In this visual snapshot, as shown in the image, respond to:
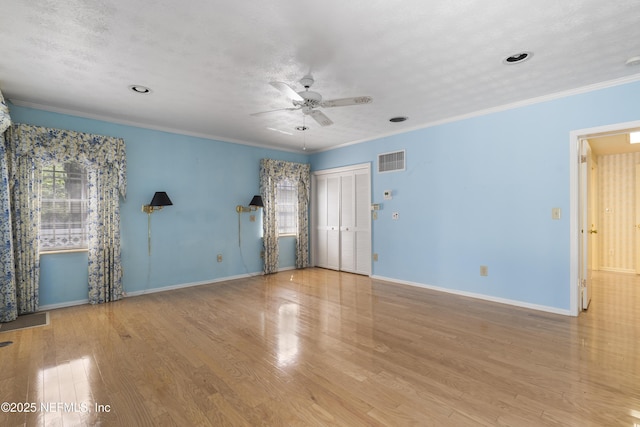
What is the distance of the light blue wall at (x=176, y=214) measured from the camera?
413 centimetres

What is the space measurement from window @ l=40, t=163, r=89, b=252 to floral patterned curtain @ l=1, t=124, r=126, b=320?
5.4 inches

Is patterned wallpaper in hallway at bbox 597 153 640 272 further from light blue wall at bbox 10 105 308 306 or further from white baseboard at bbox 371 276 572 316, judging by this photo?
light blue wall at bbox 10 105 308 306

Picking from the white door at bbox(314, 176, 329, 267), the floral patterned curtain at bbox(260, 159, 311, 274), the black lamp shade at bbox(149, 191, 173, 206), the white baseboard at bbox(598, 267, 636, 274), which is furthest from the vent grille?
the white baseboard at bbox(598, 267, 636, 274)

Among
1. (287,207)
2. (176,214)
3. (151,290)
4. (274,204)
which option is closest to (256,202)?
(274,204)

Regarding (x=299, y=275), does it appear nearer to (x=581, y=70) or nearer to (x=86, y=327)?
(x=86, y=327)

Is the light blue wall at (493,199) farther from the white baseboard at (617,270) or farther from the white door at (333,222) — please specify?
the white baseboard at (617,270)

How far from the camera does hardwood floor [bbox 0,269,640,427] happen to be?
1.88 meters

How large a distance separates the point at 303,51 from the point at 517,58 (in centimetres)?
200

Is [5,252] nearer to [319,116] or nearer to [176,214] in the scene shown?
[176,214]

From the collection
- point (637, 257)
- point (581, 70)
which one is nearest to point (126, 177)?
point (581, 70)

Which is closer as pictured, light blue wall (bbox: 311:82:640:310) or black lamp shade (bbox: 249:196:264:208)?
light blue wall (bbox: 311:82:640:310)

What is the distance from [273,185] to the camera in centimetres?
619

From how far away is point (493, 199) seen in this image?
416 centimetres

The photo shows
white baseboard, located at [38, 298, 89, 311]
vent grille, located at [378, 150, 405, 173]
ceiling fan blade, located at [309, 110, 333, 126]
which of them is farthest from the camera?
vent grille, located at [378, 150, 405, 173]
